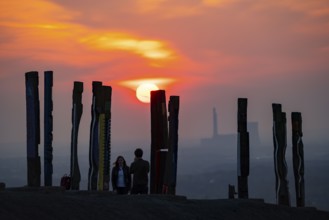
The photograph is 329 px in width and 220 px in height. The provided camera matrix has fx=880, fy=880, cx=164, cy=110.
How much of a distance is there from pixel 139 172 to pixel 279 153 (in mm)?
6153

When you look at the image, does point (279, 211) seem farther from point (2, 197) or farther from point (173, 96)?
point (2, 197)

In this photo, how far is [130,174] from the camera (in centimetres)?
2255

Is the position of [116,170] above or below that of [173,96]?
below

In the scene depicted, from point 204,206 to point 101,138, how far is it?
4.67m

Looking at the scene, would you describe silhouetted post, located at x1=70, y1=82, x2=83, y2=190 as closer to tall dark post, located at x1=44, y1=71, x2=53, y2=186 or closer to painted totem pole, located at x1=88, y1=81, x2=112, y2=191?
painted totem pole, located at x1=88, y1=81, x2=112, y2=191

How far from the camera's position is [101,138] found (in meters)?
24.6

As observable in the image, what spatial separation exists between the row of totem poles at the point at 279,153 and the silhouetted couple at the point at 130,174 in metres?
2.92

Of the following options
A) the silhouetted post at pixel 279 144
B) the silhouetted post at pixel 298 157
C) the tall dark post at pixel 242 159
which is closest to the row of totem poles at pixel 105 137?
the tall dark post at pixel 242 159

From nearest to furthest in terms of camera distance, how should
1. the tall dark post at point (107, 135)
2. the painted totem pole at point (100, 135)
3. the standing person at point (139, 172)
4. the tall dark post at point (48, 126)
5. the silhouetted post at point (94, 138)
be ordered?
the standing person at point (139, 172)
the tall dark post at point (48, 126)
the silhouetted post at point (94, 138)
the painted totem pole at point (100, 135)
the tall dark post at point (107, 135)

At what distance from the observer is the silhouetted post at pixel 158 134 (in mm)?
24766

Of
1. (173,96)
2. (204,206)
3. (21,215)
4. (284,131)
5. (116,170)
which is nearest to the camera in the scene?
(21,215)

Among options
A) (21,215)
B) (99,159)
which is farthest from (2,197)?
(99,159)

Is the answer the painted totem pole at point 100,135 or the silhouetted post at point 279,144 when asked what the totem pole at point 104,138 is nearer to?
the painted totem pole at point 100,135

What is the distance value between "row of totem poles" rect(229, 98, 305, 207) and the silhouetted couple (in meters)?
2.92
